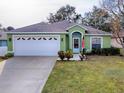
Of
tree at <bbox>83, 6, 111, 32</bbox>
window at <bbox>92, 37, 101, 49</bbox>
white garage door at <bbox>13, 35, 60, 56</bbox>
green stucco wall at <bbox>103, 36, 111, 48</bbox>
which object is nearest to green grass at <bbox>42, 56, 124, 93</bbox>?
white garage door at <bbox>13, 35, 60, 56</bbox>

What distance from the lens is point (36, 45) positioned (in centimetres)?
3012

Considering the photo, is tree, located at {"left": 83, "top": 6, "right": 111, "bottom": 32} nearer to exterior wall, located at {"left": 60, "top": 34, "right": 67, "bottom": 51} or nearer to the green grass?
exterior wall, located at {"left": 60, "top": 34, "right": 67, "bottom": 51}

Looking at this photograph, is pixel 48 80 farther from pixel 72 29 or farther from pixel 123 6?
pixel 123 6

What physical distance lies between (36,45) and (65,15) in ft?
102

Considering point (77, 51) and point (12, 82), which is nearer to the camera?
point (12, 82)

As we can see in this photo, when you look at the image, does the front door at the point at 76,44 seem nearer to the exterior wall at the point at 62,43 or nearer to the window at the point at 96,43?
the exterior wall at the point at 62,43

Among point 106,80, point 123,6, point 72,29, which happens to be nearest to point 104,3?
point 123,6

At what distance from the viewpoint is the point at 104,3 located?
110 ft

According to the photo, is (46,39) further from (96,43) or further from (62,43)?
(96,43)

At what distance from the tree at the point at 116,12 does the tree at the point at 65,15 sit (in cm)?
2573

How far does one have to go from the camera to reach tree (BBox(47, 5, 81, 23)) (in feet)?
195

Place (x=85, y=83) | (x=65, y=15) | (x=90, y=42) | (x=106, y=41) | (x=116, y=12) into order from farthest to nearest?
(x=65, y=15), (x=116, y=12), (x=106, y=41), (x=90, y=42), (x=85, y=83)

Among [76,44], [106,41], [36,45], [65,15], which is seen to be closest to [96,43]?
[106,41]

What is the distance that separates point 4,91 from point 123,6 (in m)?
24.5
